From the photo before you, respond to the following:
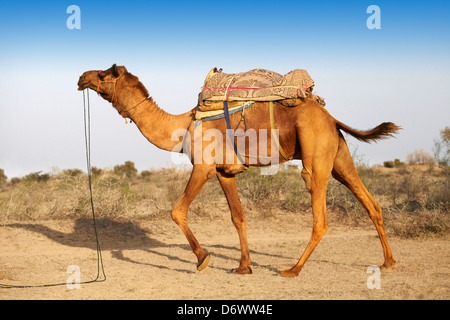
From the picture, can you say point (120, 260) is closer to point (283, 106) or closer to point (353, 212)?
point (283, 106)

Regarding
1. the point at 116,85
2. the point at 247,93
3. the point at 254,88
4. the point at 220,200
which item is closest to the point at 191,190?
the point at 247,93

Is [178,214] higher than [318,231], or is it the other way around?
[178,214]

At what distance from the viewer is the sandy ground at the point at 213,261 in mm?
6402

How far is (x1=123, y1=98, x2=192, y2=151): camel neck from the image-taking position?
8.24 metres

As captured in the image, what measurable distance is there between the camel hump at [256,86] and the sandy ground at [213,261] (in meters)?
2.65

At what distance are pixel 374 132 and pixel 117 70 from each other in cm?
412

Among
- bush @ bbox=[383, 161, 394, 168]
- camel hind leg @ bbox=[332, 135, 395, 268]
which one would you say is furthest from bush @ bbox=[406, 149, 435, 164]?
camel hind leg @ bbox=[332, 135, 395, 268]

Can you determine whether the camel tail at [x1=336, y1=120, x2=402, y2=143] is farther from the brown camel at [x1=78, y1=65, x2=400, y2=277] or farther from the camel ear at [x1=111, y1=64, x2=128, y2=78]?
the camel ear at [x1=111, y1=64, x2=128, y2=78]

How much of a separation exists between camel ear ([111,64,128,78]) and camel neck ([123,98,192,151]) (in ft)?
1.88

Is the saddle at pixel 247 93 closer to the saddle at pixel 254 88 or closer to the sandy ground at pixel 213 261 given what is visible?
the saddle at pixel 254 88

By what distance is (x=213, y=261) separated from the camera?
A: 30.5 feet

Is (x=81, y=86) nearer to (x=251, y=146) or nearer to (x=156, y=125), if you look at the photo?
(x=156, y=125)

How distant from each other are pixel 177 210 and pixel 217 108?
1659mm

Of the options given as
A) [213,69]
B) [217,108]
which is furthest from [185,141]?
[213,69]
